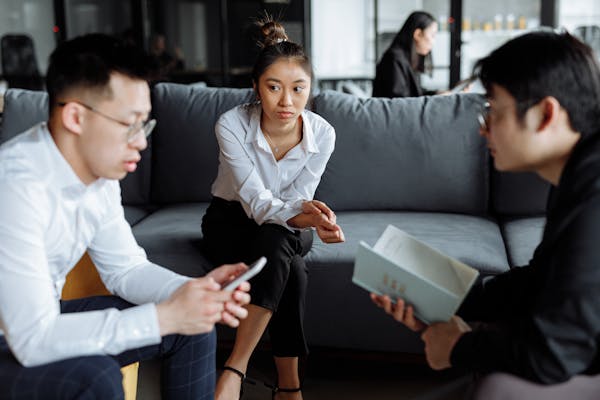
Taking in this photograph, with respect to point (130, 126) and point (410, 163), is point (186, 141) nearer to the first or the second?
point (410, 163)

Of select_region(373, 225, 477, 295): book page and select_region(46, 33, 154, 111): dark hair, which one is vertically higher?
select_region(46, 33, 154, 111): dark hair

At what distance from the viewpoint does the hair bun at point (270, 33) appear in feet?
7.92

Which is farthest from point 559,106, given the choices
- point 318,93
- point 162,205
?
point 162,205

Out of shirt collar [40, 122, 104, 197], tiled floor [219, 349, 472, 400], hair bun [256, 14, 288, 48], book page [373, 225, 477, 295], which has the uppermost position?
hair bun [256, 14, 288, 48]

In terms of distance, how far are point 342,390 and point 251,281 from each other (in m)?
0.51

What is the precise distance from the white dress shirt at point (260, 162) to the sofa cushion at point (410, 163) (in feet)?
1.17

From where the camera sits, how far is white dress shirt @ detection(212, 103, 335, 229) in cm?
227

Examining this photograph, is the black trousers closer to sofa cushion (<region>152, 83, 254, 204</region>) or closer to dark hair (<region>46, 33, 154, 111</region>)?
sofa cushion (<region>152, 83, 254, 204</region>)

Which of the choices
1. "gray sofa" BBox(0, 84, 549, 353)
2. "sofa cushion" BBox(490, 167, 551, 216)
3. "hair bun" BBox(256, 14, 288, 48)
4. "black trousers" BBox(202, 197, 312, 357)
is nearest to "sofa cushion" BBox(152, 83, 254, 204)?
"gray sofa" BBox(0, 84, 549, 353)

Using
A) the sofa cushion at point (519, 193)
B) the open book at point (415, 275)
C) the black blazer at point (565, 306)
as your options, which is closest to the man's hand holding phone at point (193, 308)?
the open book at point (415, 275)

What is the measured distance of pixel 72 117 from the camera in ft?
4.56

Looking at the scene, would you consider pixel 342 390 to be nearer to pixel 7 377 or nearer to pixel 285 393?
pixel 285 393

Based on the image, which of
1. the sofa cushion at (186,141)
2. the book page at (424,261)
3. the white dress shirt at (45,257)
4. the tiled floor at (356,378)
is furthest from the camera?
the sofa cushion at (186,141)

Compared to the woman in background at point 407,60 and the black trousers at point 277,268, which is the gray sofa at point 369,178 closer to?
the black trousers at point 277,268
